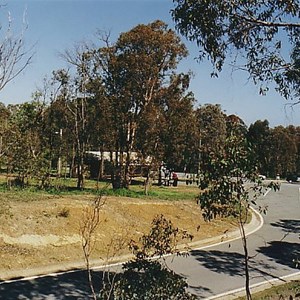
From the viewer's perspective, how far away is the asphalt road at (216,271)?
38.6 ft

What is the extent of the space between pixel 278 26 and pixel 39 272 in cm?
886

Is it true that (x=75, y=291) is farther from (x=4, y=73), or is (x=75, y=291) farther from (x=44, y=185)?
(x=44, y=185)

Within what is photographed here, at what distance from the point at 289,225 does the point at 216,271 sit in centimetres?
1144

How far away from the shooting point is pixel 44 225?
16984 millimetres

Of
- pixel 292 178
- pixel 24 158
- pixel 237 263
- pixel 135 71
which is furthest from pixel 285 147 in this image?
pixel 237 263

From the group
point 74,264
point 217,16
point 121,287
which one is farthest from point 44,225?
point 217,16

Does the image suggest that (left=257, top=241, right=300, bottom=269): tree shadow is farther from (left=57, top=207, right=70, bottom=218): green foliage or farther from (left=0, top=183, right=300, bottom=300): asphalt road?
(left=57, top=207, right=70, bottom=218): green foliage

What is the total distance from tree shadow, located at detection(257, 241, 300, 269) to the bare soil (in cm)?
239

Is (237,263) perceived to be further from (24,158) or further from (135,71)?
(135,71)

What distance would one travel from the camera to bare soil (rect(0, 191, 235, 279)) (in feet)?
48.4

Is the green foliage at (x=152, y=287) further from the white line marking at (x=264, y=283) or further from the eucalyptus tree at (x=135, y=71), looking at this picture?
the eucalyptus tree at (x=135, y=71)

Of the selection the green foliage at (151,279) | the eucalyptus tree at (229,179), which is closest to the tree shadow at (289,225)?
the eucalyptus tree at (229,179)

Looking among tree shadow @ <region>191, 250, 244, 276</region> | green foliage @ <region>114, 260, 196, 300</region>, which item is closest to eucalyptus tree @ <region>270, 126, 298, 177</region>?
tree shadow @ <region>191, 250, 244, 276</region>

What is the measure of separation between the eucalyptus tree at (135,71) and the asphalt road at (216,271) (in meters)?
11.0
